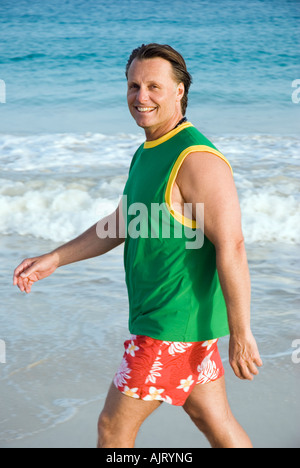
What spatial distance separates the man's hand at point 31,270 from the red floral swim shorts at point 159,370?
0.51m

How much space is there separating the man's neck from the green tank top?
0.14 feet

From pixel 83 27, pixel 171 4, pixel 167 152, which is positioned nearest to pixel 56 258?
pixel 167 152

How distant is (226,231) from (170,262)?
0.72 feet

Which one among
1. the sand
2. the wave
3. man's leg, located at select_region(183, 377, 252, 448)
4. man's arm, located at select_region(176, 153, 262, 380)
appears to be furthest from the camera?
the wave

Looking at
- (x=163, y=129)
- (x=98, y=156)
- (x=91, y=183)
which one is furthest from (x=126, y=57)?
(x=163, y=129)

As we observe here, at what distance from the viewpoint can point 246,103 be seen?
15523mm

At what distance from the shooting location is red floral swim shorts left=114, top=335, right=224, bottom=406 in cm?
205

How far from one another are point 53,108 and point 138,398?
1359 centimetres

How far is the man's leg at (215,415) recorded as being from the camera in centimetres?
214

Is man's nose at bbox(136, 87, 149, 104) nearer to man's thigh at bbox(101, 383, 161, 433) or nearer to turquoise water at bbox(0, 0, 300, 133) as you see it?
man's thigh at bbox(101, 383, 161, 433)

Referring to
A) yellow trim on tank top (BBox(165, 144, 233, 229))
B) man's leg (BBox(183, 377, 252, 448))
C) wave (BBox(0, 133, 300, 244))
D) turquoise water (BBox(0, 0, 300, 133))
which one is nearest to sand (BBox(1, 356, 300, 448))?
man's leg (BBox(183, 377, 252, 448))

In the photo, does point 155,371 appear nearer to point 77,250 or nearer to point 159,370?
point 159,370

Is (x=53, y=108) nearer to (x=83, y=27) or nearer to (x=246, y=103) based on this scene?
(x=246, y=103)

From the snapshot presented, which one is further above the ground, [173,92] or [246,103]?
[173,92]
